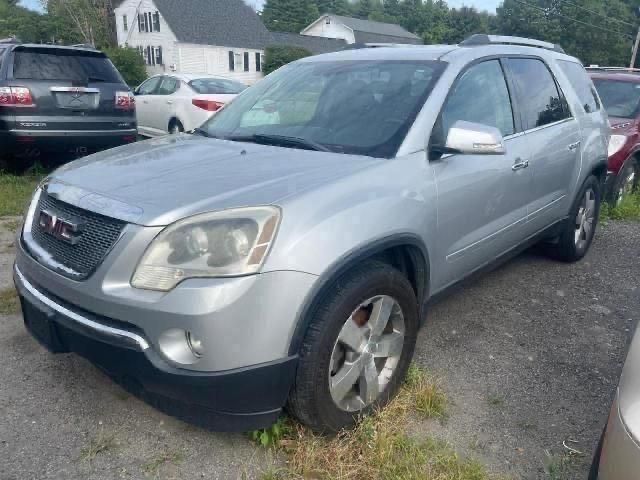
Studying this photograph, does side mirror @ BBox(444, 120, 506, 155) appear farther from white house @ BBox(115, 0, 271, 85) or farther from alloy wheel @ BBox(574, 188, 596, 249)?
white house @ BBox(115, 0, 271, 85)

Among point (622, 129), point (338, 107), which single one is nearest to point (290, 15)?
point (622, 129)

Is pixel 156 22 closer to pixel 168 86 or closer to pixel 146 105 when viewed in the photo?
pixel 146 105

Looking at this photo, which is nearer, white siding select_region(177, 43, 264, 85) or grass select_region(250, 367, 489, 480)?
grass select_region(250, 367, 489, 480)

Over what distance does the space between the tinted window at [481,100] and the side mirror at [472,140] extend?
0.12 meters

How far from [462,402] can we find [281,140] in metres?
1.66

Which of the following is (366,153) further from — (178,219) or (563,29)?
(563,29)

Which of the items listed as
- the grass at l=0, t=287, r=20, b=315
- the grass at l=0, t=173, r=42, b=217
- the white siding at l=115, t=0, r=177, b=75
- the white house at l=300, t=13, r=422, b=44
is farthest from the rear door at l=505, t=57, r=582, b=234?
the white house at l=300, t=13, r=422, b=44

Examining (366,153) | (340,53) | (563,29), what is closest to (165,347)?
(366,153)

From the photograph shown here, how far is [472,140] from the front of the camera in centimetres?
276

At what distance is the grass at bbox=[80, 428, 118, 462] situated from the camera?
7.91 ft

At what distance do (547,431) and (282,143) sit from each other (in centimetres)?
194

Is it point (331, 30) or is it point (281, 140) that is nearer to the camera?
point (281, 140)

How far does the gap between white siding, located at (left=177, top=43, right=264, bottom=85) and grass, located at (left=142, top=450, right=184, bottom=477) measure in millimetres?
37861

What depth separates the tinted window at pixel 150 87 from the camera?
1112 centimetres
